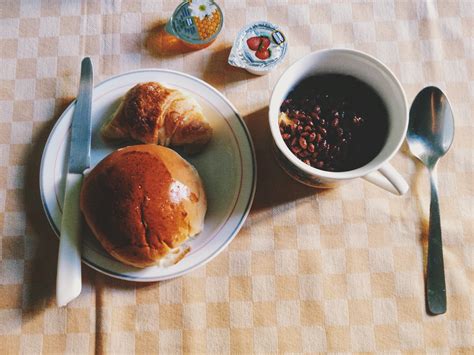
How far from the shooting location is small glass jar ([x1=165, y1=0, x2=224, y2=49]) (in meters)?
1.10

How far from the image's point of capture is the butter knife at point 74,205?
974 mm

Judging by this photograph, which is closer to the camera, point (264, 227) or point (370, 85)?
point (370, 85)

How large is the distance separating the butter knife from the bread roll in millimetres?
45

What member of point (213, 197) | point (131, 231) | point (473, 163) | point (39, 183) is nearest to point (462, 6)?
point (473, 163)

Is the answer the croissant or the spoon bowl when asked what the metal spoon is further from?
the croissant

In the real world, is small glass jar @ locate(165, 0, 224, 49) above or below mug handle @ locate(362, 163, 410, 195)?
above

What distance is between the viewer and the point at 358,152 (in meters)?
0.94

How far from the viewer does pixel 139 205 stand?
0.92 meters

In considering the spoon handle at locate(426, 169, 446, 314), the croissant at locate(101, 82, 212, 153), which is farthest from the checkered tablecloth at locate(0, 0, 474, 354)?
the croissant at locate(101, 82, 212, 153)

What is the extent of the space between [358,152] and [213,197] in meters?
0.29

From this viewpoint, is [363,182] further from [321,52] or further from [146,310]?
[146,310]

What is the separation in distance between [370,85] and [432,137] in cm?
21

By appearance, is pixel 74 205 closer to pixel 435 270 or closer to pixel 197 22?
pixel 197 22

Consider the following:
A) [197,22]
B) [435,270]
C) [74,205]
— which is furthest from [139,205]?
[435,270]
